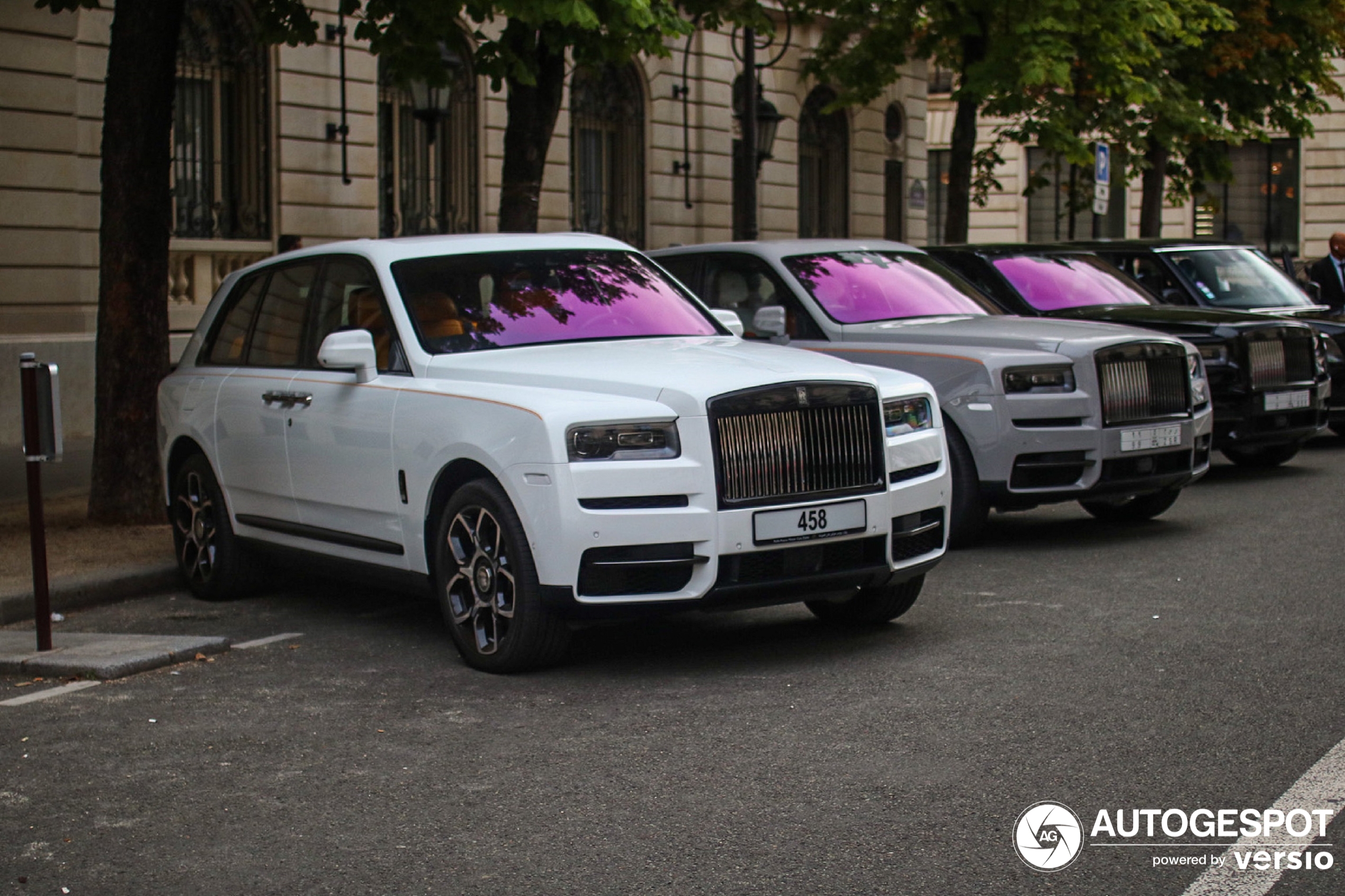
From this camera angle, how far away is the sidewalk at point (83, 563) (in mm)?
8641

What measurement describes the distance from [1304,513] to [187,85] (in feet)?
42.5

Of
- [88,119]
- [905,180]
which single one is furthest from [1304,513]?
[905,180]

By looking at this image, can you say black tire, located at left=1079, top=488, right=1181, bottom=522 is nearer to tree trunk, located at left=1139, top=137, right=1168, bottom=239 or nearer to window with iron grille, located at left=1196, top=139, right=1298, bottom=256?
tree trunk, located at left=1139, top=137, right=1168, bottom=239

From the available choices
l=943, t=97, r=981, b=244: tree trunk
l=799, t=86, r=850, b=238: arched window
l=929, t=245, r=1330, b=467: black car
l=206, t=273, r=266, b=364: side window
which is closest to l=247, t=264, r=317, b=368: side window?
l=206, t=273, r=266, b=364: side window

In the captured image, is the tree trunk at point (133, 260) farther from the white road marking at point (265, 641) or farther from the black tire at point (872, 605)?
the black tire at point (872, 605)

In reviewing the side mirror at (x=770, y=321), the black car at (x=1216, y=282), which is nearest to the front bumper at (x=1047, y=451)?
the side mirror at (x=770, y=321)

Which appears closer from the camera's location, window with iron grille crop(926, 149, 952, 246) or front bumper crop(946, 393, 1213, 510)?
front bumper crop(946, 393, 1213, 510)

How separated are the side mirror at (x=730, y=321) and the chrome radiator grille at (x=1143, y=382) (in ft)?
8.06

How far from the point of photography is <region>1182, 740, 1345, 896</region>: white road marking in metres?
4.13

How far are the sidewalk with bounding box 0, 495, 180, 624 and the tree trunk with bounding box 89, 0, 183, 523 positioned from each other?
339 mm

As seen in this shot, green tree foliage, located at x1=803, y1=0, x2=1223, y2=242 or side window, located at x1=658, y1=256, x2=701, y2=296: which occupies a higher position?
green tree foliage, located at x1=803, y1=0, x2=1223, y2=242

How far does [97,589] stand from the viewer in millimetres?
8859

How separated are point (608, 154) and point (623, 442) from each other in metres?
19.7
